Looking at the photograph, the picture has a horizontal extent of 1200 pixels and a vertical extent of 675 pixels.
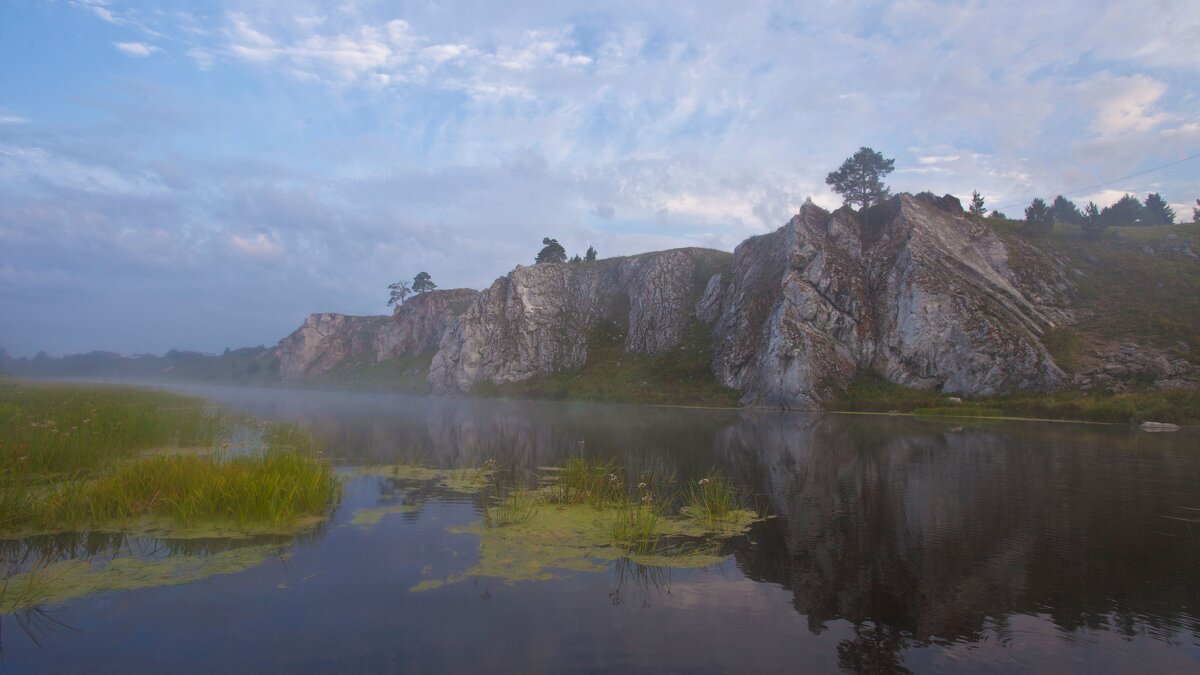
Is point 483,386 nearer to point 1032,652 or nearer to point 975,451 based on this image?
point 975,451

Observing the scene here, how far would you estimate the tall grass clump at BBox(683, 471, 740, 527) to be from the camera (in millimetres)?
15359

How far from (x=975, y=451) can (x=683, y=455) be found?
14.5 m

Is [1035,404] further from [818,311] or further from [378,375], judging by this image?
[378,375]

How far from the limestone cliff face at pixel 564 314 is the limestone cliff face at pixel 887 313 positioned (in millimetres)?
17716

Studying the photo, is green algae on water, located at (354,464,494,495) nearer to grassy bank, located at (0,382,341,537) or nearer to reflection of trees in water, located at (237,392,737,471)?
reflection of trees in water, located at (237,392,737,471)

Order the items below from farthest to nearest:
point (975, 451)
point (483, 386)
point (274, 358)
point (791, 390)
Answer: point (274, 358) → point (483, 386) → point (791, 390) → point (975, 451)

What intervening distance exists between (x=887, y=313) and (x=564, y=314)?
54711 mm

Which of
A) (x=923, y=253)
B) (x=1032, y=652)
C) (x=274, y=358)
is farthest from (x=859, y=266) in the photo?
(x=274, y=358)

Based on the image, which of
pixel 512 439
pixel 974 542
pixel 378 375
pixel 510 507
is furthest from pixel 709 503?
pixel 378 375

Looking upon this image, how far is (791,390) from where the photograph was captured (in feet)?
219

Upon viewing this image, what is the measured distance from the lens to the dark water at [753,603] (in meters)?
8.17

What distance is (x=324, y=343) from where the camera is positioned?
159m

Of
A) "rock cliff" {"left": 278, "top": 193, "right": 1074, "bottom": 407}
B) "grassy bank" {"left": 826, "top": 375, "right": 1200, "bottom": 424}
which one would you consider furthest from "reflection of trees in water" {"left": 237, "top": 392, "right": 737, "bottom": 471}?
"rock cliff" {"left": 278, "top": 193, "right": 1074, "bottom": 407}

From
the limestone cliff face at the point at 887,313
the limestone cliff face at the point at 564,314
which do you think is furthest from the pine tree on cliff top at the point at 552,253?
the limestone cliff face at the point at 887,313
